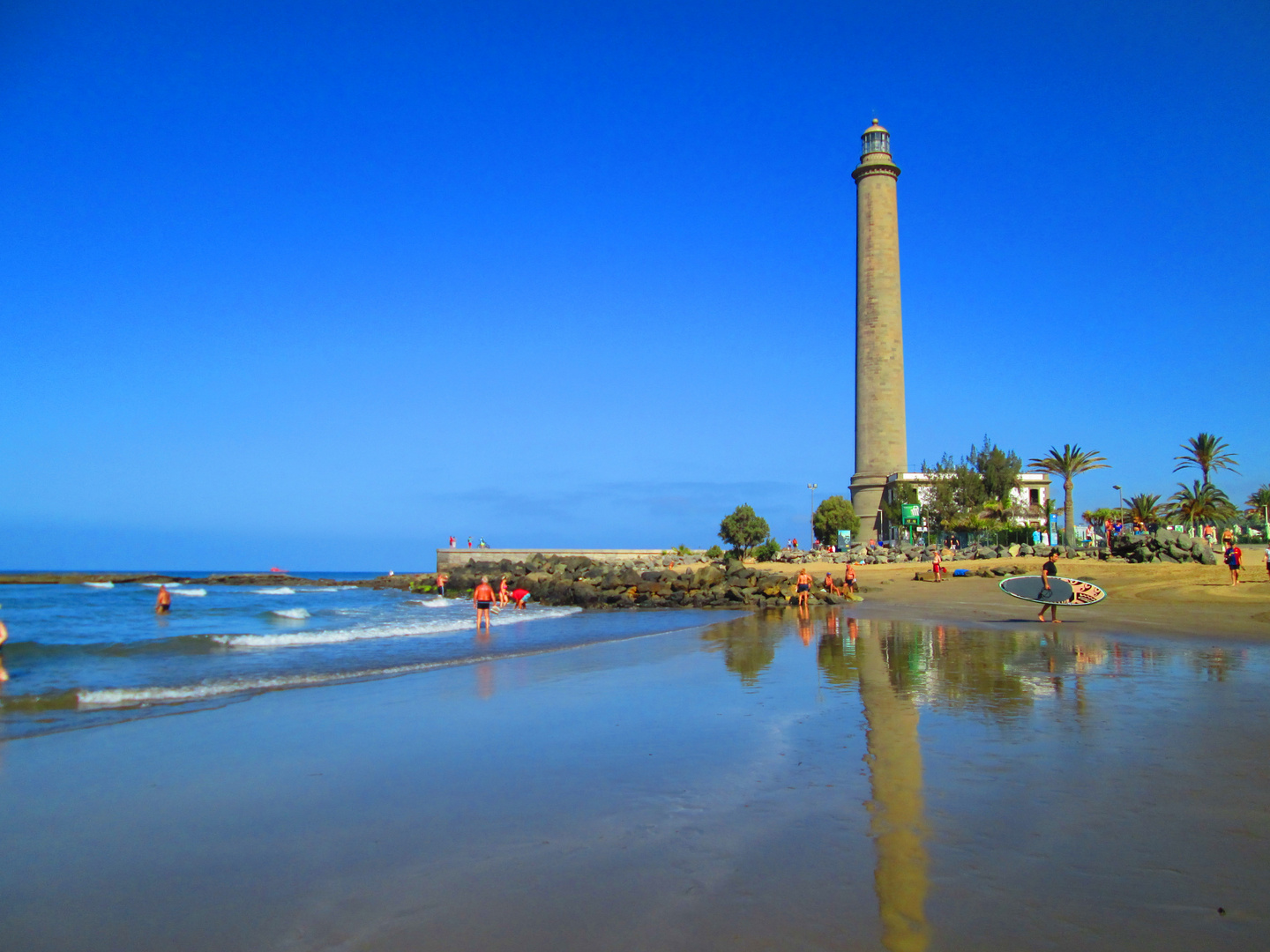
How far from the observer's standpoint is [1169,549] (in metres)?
31.9

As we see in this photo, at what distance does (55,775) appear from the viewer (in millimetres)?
6754

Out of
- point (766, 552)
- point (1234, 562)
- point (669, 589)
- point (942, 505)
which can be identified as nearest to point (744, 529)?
point (766, 552)

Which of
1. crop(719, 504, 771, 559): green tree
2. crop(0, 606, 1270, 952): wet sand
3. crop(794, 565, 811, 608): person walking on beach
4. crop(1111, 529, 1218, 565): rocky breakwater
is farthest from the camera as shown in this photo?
crop(719, 504, 771, 559): green tree

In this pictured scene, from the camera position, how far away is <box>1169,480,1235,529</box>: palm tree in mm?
45594

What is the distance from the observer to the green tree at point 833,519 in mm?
57688

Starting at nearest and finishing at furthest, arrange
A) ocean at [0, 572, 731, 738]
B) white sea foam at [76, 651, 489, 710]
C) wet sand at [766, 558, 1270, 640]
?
white sea foam at [76, 651, 489, 710] < ocean at [0, 572, 731, 738] < wet sand at [766, 558, 1270, 640]

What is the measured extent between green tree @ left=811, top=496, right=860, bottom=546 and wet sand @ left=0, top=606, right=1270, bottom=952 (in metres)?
48.0

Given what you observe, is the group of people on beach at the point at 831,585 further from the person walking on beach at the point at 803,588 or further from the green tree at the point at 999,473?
the green tree at the point at 999,473

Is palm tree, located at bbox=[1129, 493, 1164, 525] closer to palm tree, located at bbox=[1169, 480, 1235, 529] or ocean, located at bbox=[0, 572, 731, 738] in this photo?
palm tree, located at bbox=[1169, 480, 1235, 529]

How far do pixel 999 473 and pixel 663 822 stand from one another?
172 ft

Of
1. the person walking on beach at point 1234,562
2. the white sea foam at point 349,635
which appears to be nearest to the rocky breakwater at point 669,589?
the white sea foam at point 349,635

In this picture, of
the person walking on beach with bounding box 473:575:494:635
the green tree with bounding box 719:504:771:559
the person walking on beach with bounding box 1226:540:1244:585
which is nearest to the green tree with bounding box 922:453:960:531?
the green tree with bounding box 719:504:771:559

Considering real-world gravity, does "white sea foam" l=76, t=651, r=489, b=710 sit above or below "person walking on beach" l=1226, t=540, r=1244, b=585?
below

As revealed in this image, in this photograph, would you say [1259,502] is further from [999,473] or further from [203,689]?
[203,689]
